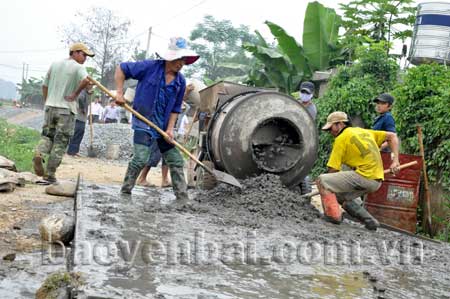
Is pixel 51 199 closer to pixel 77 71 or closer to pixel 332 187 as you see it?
pixel 77 71

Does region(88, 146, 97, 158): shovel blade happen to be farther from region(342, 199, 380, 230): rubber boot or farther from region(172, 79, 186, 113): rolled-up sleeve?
region(342, 199, 380, 230): rubber boot

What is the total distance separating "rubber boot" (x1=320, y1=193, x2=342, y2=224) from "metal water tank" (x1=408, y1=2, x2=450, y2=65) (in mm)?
8488

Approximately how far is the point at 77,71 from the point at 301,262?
4.11 meters

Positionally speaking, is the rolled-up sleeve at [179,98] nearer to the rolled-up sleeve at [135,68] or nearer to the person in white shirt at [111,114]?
the rolled-up sleeve at [135,68]

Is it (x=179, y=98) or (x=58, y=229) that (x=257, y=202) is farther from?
(x=58, y=229)

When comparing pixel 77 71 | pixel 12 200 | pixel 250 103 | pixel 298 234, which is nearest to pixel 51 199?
pixel 12 200

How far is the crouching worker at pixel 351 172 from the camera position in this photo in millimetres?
5469

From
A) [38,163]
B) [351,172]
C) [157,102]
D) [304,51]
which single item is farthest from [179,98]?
[304,51]

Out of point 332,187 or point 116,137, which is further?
point 116,137

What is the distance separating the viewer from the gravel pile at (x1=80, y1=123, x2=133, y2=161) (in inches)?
538

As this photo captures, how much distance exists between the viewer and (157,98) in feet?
18.3

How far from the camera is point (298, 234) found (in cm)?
445

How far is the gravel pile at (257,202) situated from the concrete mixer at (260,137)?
293 mm

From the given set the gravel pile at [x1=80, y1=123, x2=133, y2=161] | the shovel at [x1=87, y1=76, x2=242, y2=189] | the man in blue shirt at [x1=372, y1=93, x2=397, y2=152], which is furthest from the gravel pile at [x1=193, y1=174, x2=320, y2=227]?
the gravel pile at [x1=80, y1=123, x2=133, y2=161]
